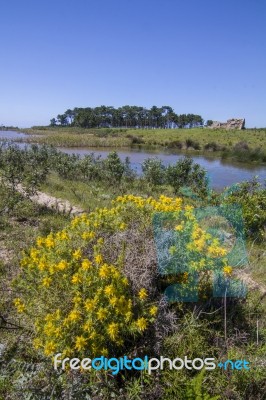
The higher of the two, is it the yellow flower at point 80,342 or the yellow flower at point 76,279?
the yellow flower at point 76,279

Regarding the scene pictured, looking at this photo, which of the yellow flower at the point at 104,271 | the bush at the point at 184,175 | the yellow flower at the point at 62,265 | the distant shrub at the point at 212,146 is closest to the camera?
the yellow flower at the point at 104,271

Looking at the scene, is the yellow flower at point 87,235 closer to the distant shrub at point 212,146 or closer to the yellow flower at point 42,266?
the yellow flower at point 42,266

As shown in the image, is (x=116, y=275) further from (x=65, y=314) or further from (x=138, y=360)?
(x=138, y=360)

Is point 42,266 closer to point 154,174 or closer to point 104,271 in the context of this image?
point 104,271

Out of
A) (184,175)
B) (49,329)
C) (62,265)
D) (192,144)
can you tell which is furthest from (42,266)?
(192,144)

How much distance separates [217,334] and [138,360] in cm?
77

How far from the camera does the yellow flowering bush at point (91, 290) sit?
207 centimetres

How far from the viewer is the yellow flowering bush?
2.07 m

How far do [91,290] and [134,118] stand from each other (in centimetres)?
8517

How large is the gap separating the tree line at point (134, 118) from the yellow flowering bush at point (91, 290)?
7862 centimetres

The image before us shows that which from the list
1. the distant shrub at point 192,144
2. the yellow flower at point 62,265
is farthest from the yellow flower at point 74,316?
the distant shrub at point 192,144

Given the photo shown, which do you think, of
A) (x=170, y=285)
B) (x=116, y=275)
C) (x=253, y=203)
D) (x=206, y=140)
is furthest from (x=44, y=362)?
(x=206, y=140)

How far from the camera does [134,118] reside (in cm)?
8381

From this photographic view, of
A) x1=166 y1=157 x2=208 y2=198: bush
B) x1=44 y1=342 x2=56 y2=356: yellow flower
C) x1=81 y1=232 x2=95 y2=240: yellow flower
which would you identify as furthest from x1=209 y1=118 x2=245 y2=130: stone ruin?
x1=44 y1=342 x2=56 y2=356: yellow flower
